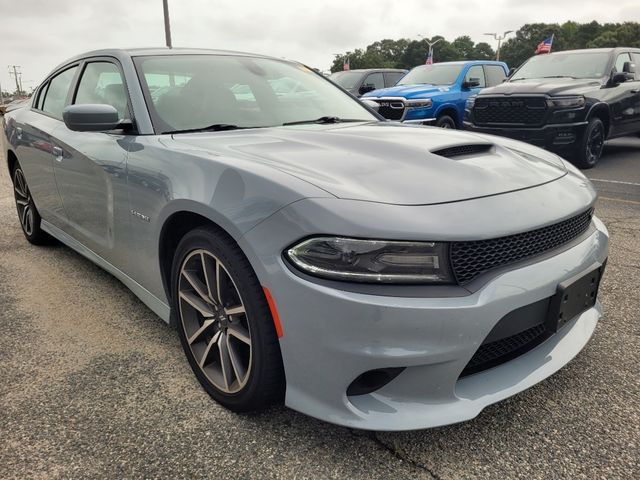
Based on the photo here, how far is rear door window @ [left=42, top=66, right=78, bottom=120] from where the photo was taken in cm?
346

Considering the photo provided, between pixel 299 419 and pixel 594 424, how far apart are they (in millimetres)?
1099

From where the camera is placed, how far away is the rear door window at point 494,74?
9.84m

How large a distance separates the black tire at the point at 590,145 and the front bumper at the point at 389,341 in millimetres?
6349

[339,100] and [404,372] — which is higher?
[339,100]

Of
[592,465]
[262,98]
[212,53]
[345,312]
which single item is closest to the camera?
[345,312]

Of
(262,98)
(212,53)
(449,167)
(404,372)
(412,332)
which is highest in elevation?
(212,53)

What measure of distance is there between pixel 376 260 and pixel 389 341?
24 centimetres

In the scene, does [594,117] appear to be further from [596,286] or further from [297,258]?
[297,258]

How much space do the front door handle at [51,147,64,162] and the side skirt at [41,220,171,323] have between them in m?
0.52

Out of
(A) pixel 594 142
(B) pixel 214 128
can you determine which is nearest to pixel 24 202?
(B) pixel 214 128

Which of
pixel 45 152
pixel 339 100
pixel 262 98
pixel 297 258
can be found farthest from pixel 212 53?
pixel 297 258

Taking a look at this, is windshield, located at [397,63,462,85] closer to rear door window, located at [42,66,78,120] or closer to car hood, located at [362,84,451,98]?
car hood, located at [362,84,451,98]

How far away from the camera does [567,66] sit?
8.05 meters

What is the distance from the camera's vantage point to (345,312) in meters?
1.49
